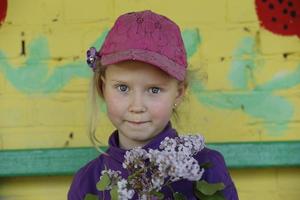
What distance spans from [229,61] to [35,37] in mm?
769

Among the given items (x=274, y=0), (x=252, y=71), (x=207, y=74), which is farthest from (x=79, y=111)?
(x=274, y=0)

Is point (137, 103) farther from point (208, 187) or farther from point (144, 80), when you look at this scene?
point (208, 187)

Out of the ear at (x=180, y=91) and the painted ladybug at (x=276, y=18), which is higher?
the painted ladybug at (x=276, y=18)

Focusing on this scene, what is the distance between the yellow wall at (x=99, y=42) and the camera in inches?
102

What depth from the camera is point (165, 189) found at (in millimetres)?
1802

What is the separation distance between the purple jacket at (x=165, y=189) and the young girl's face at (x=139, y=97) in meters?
0.08

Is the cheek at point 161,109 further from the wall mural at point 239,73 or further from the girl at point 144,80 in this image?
the wall mural at point 239,73

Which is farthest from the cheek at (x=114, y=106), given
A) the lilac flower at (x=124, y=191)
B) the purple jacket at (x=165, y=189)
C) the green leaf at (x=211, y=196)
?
the lilac flower at (x=124, y=191)

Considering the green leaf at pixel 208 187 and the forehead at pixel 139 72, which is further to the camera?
the forehead at pixel 139 72

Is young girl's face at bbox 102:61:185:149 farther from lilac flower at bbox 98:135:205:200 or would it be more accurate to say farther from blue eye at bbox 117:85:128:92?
lilac flower at bbox 98:135:205:200

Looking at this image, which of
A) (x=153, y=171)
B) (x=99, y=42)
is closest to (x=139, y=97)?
(x=153, y=171)

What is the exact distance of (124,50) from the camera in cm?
182

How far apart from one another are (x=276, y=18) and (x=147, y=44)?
961mm

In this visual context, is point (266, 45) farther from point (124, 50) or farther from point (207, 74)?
point (124, 50)
